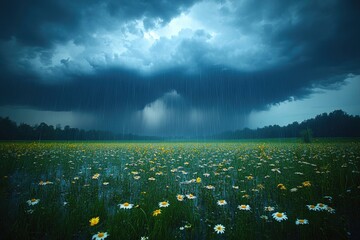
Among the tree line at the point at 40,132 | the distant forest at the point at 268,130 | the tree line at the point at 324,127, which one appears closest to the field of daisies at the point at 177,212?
the distant forest at the point at 268,130

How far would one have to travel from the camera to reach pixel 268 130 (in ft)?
321

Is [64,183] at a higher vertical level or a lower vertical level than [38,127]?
lower

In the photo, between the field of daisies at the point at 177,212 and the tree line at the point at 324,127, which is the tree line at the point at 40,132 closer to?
the field of daisies at the point at 177,212

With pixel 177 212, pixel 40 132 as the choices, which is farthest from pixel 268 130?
pixel 40 132

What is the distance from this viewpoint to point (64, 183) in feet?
17.9

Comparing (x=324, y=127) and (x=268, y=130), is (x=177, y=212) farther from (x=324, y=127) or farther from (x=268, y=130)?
(x=268, y=130)

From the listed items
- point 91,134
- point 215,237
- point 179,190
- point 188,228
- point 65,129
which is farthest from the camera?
point 91,134

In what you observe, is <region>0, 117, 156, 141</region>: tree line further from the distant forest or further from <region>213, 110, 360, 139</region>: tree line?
<region>213, 110, 360, 139</region>: tree line

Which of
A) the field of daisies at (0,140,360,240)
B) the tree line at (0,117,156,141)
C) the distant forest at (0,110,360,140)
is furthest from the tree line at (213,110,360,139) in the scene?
the tree line at (0,117,156,141)

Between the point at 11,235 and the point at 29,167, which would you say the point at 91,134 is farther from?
the point at 11,235

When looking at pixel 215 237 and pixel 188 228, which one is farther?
pixel 188 228

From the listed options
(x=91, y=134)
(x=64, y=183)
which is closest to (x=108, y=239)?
(x=64, y=183)

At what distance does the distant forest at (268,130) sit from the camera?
6612 centimetres

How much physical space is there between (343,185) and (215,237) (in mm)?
4450
